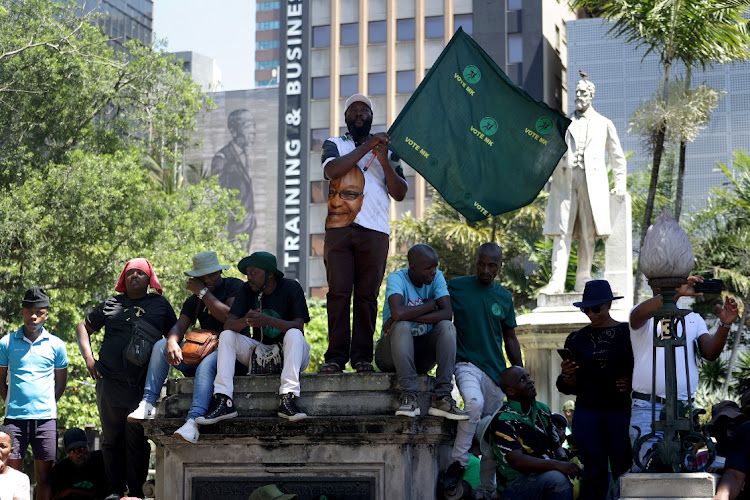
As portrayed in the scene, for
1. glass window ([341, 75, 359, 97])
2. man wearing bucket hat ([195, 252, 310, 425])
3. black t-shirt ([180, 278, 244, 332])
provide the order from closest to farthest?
1. man wearing bucket hat ([195, 252, 310, 425])
2. black t-shirt ([180, 278, 244, 332])
3. glass window ([341, 75, 359, 97])

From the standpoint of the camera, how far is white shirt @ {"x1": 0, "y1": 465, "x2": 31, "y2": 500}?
7910mm

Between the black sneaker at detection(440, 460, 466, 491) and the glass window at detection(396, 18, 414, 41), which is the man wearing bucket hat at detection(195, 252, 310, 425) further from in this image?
the glass window at detection(396, 18, 414, 41)

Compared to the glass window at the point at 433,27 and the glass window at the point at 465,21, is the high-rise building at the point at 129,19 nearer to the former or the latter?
the glass window at the point at 433,27

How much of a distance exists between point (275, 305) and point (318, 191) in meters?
53.9

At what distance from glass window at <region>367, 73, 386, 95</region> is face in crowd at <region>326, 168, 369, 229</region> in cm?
5287

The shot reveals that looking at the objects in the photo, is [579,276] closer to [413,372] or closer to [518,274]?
[413,372]

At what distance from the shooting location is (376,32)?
61.1m

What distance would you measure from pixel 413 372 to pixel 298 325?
93 cm

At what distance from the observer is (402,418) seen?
281 inches

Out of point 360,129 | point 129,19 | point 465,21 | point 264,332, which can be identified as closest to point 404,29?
point 465,21

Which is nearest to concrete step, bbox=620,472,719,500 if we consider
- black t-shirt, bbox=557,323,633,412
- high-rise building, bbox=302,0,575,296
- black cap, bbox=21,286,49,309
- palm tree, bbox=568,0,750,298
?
black t-shirt, bbox=557,323,633,412

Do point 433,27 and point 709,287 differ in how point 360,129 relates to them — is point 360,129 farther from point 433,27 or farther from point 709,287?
point 433,27

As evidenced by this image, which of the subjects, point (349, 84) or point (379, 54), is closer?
point (379, 54)

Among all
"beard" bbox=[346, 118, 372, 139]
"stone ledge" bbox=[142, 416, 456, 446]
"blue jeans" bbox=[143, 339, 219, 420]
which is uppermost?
"beard" bbox=[346, 118, 372, 139]
